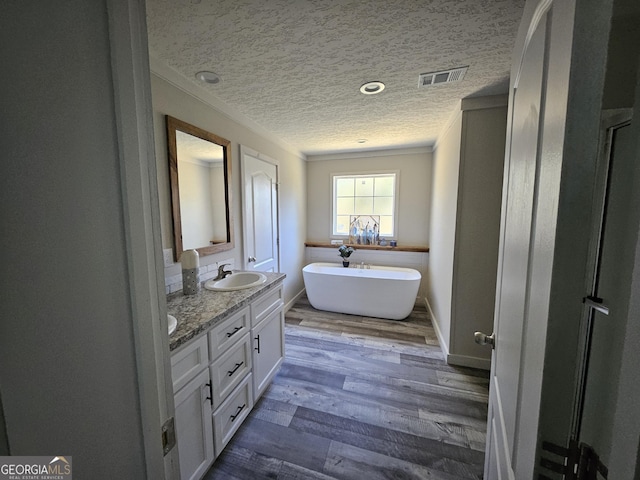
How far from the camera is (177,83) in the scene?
162cm

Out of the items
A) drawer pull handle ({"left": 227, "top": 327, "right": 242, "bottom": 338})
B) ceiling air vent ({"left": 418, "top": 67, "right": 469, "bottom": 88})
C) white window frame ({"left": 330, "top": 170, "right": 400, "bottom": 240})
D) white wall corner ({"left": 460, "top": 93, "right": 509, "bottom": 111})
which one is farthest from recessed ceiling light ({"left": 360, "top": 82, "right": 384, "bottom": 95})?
white window frame ({"left": 330, "top": 170, "right": 400, "bottom": 240})

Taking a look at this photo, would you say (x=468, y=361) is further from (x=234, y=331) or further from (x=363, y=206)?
(x=363, y=206)

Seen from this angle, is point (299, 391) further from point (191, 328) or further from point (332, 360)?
point (191, 328)

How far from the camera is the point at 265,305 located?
186 centimetres

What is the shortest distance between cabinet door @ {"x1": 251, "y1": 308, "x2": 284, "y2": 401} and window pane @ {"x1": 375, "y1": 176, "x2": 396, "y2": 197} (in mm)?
2659

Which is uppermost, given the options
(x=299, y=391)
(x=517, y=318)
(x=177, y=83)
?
(x=177, y=83)

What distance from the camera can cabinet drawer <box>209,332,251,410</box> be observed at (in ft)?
4.43

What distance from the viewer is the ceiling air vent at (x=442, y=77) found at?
5.27ft

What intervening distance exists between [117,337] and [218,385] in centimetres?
109

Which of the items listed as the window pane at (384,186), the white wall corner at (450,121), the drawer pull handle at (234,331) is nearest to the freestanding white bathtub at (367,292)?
the window pane at (384,186)

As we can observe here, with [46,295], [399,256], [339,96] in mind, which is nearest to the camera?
[46,295]

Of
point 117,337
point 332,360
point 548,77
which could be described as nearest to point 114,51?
point 117,337

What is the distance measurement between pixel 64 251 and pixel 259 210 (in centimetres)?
234

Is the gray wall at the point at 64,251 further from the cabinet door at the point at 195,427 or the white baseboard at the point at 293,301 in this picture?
the white baseboard at the point at 293,301
